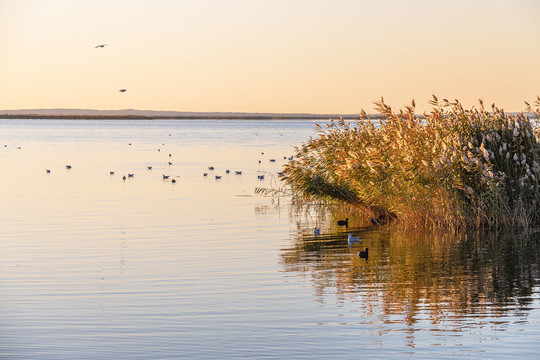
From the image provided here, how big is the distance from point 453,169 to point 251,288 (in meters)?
8.25

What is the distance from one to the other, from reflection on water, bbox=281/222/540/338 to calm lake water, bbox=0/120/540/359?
42 millimetres

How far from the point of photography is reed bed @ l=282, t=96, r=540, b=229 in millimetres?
20016

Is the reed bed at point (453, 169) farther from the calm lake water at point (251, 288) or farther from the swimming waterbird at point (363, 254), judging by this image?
the swimming waterbird at point (363, 254)

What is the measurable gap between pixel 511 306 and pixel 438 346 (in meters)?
2.79

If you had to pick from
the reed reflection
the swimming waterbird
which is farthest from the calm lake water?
the swimming waterbird

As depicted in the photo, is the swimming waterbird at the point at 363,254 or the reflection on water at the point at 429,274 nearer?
the reflection on water at the point at 429,274

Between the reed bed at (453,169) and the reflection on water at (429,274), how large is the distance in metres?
0.82

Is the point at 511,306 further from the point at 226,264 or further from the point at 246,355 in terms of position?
the point at 226,264

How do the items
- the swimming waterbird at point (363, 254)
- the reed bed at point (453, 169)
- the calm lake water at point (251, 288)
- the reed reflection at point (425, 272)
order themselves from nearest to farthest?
the calm lake water at point (251, 288)
the reed reflection at point (425, 272)
the swimming waterbird at point (363, 254)
the reed bed at point (453, 169)

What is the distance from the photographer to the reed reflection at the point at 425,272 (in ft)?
39.8

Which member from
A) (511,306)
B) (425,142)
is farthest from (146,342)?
(425,142)

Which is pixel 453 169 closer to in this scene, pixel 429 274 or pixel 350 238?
pixel 350 238

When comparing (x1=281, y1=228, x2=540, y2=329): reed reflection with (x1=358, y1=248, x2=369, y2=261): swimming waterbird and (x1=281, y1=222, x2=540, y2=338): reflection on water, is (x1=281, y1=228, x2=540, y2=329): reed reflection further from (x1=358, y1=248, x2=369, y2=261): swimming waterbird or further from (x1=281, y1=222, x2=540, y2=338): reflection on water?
(x1=358, y1=248, x2=369, y2=261): swimming waterbird

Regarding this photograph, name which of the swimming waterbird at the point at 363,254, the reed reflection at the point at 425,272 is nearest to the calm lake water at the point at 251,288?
the reed reflection at the point at 425,272
